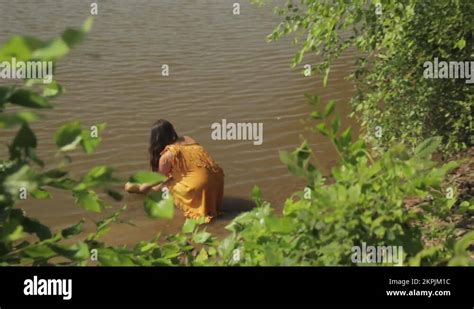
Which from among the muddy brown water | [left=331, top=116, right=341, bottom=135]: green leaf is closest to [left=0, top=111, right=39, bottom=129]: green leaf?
[left=331, top=116, right=341, bottom=135]: green leaf

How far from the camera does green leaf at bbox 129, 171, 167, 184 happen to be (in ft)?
5.73

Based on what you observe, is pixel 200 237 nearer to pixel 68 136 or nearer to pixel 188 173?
pixel 68 136

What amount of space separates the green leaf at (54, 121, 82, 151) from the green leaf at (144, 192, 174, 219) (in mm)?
259

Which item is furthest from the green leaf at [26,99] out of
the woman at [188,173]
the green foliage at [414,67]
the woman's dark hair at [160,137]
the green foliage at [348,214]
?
the woman's dark hair at [160,137]

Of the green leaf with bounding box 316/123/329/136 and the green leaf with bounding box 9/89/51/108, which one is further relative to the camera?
the green leaf with bounding box 316/123/329/136

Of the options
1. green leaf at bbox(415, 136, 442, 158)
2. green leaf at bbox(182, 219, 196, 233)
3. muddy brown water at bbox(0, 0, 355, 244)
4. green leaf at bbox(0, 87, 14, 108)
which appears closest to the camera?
green leaf at bbox(0, 87, 14, 108)

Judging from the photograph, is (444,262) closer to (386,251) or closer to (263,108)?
(386,251)

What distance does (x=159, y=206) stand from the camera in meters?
1.74

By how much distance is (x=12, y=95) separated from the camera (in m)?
1.46

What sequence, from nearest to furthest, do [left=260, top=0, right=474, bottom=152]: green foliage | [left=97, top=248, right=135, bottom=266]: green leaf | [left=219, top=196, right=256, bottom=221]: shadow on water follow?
[left=97, top=248, right=135, bottom=266]: green leaf, [left=260, top=0, right=474, bottom=152]: green foliage, [left=219, top=196, right=256, bottom=221]: shadow on water

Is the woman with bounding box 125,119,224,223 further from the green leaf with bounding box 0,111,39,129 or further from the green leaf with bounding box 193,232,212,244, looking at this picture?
the green leaf with bounding box 0,111,39,129

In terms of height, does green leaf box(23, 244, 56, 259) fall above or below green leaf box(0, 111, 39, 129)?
below

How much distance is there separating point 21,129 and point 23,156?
0.12 m

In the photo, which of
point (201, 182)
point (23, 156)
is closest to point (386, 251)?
point (23, 156)
